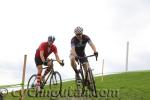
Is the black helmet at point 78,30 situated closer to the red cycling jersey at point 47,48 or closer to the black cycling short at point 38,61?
the red cycling jersey at point 47,48

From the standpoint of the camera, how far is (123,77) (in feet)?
121

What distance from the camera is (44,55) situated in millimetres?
21672

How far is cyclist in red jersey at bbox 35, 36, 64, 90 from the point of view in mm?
21359

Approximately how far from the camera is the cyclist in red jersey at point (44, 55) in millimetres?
21359

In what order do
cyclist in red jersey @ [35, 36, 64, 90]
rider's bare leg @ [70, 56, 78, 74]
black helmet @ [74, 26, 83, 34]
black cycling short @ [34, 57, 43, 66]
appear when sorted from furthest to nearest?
black cycling short @ [34, 57, 43, 66]
cyclist in red jersey @ [35, 36, 64, 90]
rider's bare leg @ [70, 56, 78, 74]
black helmet @ [74, 26, 83, 34]

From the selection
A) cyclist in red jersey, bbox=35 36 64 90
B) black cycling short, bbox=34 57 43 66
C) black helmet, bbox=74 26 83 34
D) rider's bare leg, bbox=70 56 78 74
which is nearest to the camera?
black helmet, bbox=74 26 83 34

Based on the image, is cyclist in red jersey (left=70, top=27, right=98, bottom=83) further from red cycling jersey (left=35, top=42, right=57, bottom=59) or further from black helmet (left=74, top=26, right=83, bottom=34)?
red cycling jersey (left=35, top=42, right=57, bottom=59)

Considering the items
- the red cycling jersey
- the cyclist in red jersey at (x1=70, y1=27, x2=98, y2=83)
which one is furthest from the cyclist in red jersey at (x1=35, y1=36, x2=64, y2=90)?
the cyclist in red jersey at (x1=70, y1=27, x2=98, y2=83)

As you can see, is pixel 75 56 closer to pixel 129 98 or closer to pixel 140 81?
pixel 129 98

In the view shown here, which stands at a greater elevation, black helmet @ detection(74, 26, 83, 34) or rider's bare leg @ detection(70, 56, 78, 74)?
black helmet @ detection(74, 26, 83, 34)

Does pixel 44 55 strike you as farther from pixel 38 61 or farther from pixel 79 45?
pixel 79 45

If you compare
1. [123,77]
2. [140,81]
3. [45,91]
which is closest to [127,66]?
[123,77]

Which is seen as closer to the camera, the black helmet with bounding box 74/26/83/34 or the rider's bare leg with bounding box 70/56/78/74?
the black helmet with bounding box 74/26/83/34

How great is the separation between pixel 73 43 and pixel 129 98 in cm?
393
